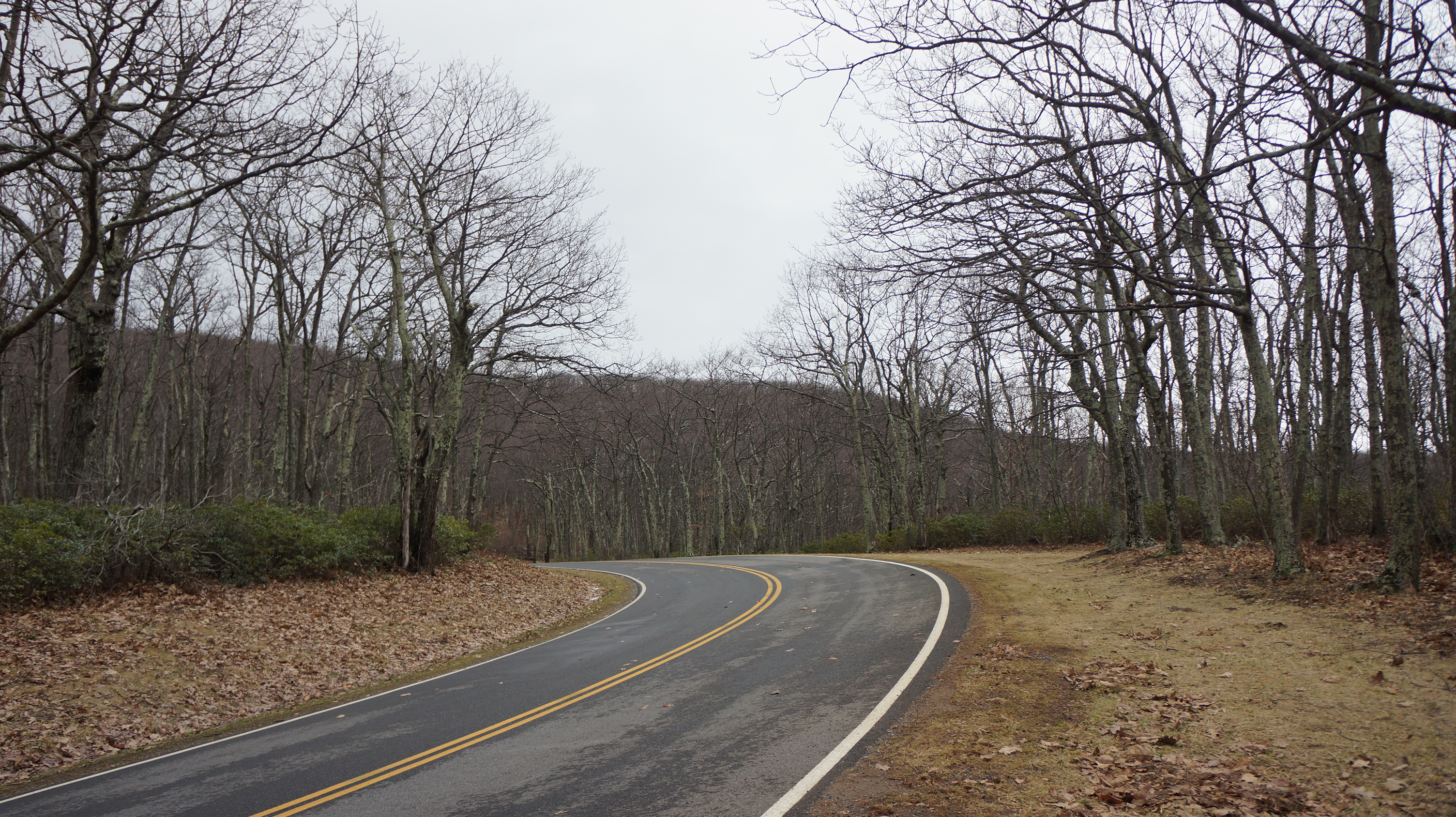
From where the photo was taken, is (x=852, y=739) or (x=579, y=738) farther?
(x=579, y=738)

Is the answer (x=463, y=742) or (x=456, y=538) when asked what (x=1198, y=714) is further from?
(x=456, y=538)

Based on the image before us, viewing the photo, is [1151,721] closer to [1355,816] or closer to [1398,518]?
[1355,816]

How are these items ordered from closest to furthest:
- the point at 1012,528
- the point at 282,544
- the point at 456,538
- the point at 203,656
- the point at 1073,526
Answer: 1. the point at 203,656
2. the point at 282,544
3. the point at 456,538
4. the point at 1073,526
5. the point at 1012,528

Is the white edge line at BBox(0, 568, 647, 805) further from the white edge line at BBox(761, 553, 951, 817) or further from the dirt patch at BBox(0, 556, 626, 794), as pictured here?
the white edge line at BBox(761, 553, 951, 817)

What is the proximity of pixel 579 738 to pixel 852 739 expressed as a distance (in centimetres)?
256

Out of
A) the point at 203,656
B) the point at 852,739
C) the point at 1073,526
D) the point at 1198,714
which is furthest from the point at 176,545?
the point at 1073,526

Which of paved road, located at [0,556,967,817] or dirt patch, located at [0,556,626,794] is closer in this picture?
paved road, located at [0,556,967,817]

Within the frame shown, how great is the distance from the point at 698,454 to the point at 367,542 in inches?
1489

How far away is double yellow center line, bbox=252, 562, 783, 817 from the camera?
18.8 ft

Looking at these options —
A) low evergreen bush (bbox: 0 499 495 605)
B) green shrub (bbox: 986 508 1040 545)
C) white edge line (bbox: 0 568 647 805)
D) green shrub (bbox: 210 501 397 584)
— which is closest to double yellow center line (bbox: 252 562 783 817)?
white edge line (bbox: 0 568 647 805)

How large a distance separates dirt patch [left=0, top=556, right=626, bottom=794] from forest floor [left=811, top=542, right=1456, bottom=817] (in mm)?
7996

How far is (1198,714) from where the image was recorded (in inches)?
250

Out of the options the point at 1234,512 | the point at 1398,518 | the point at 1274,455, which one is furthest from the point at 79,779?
the point at 1234,512

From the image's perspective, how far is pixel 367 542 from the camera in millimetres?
17703
